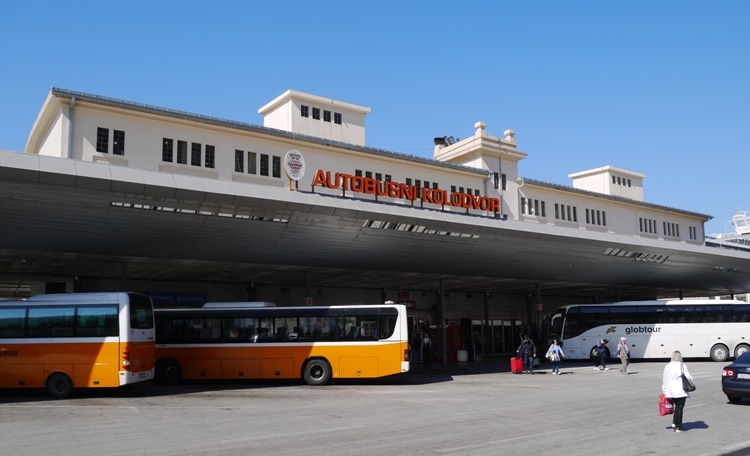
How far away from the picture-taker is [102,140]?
29.4 metres

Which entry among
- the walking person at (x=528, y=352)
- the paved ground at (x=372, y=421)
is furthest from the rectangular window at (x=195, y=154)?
the walking person at (x=528, y=352)

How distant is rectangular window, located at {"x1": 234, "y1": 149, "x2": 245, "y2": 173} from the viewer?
33.5 metres

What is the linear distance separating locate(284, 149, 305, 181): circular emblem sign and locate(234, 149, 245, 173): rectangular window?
21.8 feet

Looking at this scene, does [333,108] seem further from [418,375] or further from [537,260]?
[418,375]

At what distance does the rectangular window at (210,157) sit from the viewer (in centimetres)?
3250

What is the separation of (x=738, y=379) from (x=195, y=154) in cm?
2477

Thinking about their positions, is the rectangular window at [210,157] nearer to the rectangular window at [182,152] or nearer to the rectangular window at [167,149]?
the rectangular window at [182,152]

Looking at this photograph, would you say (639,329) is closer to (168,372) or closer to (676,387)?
(168,372)

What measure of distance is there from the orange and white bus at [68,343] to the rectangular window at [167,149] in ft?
42.6

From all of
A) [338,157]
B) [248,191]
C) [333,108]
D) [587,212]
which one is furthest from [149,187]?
[587,212]

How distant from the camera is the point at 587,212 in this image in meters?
51.9

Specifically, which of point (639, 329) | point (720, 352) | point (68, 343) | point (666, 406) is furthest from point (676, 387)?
point (720, 352)

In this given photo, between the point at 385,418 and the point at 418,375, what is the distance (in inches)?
565

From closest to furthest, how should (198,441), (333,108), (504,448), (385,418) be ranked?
1. (504,448)
2. (198,441)
3. (385,418)
4. (333,108)
